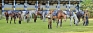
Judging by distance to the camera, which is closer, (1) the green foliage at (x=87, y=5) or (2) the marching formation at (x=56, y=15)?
(2) the marching formation at (x=56, y=15)

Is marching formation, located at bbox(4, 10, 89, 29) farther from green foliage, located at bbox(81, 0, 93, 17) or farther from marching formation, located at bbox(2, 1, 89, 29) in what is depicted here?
green foliage, located at bbox(81, 0, 93, 17)

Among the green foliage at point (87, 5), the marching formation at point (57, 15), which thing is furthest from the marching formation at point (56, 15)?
the green foliage at point (87, 5)

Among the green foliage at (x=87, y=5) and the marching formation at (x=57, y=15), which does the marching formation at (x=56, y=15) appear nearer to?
the marching formation at (x=57, y=15)

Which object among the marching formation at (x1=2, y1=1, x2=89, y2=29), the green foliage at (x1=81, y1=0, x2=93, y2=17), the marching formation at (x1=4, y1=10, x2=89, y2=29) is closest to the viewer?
the marching formation at (x1=4, y1=10, x2=89, y2=29)

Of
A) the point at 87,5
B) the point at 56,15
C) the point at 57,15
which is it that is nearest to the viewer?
the point at 57,15

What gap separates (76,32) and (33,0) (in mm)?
41195

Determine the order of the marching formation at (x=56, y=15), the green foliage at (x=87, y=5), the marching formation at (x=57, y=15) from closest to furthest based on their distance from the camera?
the marching formation at (x=56, y=15) < the marching formation at (x=57, y=15) < the green foliage at (x=87, y=5)

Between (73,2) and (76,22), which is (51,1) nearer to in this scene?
(73,2)

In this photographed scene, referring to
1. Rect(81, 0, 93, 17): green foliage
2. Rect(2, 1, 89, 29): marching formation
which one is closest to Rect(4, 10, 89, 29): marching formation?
Rect(2, 1, 89, 29): marching formation

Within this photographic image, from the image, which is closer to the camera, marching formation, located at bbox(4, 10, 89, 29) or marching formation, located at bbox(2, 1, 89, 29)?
marching formation, located at bbox(4, 10, 89, 29)

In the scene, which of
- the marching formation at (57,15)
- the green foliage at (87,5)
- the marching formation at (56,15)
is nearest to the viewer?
the marching formation at (56,15)

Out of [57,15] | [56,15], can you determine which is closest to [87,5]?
Result: [56,15]

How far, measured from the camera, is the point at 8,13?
1496 inches

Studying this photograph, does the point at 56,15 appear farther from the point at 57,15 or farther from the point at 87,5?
the point at 87,5
